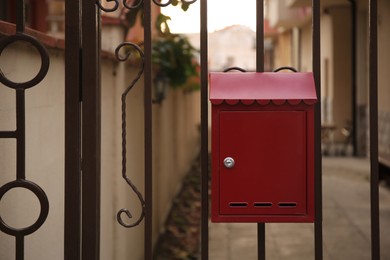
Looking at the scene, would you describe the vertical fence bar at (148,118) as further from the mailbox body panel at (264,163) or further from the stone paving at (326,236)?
the stone paving at (326,236)

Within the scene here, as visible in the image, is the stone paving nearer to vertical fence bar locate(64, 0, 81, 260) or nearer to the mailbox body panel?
the mailbox body panel

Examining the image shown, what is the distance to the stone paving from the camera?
6.30 m

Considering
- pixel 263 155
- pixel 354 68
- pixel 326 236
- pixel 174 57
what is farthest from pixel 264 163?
pixel 354 68

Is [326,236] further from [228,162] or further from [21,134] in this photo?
[21,134]

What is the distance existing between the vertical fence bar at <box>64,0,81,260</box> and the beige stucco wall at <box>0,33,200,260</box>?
394 mm

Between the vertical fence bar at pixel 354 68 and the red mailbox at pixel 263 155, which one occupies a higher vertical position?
the vertical fence bar at pixel 354 68

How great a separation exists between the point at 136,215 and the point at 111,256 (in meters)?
1.61

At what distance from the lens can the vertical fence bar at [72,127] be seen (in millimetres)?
2723

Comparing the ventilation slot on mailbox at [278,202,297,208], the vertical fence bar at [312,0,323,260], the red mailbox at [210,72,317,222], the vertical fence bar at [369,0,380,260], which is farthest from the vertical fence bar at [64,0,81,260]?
the vertical fence bar at [369,0,380,260]

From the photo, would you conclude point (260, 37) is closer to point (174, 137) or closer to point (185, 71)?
point (185, 71)

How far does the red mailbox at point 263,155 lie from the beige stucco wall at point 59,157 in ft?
3.16

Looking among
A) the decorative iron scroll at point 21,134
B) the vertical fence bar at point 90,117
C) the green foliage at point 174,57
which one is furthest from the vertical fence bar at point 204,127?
the green foliage at point 174,57

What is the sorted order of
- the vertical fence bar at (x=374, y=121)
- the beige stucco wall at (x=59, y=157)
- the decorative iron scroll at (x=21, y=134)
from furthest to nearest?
1. the beige stucco wall at (x=59, y=157)
2. the vertical fence bar at (x=374, y=121)
3. the decorative iron scroll at (x=21, y=134)

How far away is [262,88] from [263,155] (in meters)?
0.26
